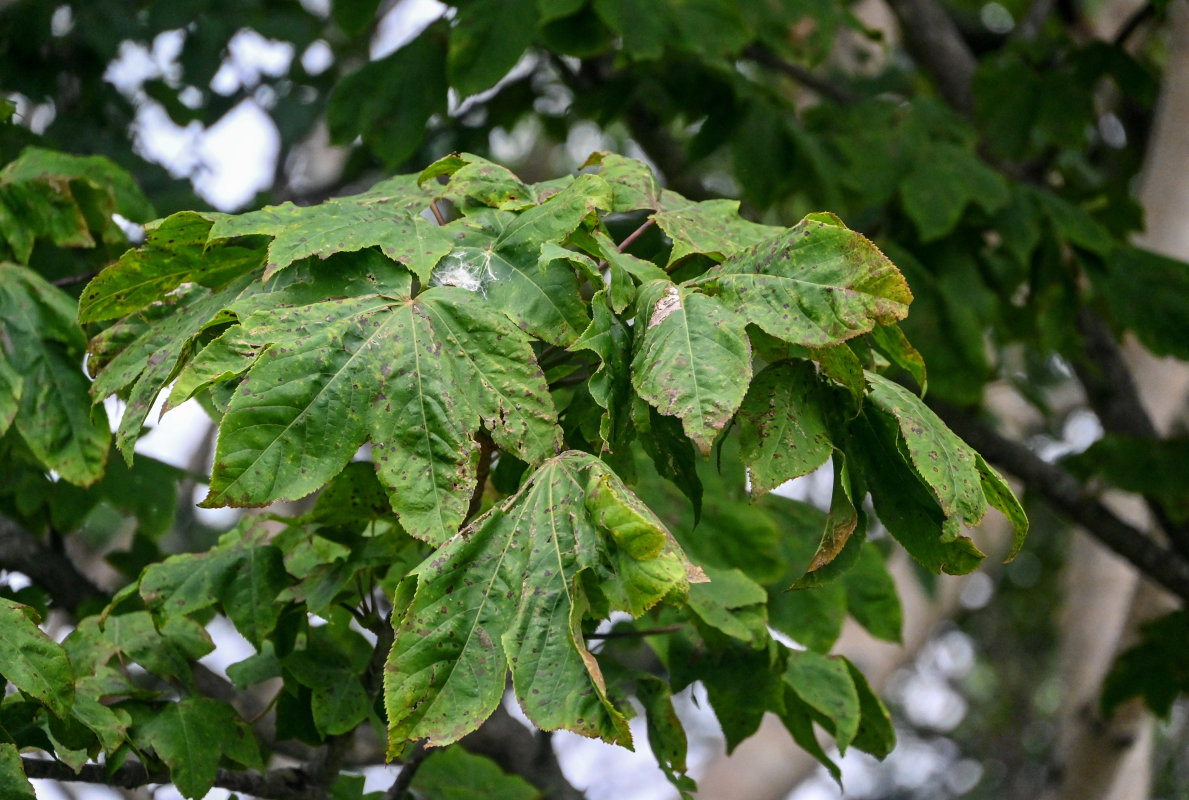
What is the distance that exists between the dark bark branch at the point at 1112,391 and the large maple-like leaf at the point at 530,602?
2.28 metres

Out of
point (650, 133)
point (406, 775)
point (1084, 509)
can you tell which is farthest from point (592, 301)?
point (1084, 509)

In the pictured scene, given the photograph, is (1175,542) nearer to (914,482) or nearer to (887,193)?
(887,193)

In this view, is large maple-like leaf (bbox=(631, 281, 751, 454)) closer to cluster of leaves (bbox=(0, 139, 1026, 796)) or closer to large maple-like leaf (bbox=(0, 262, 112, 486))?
cluster of leaves (bbox=(0, 139, 1026, 796))

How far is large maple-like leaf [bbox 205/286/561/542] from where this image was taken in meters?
0.93

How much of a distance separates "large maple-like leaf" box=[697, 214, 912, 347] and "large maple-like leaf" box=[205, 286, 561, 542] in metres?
0.20

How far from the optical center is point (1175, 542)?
2.84 metres

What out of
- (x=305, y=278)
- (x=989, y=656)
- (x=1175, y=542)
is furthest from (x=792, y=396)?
(x=989, y=656)

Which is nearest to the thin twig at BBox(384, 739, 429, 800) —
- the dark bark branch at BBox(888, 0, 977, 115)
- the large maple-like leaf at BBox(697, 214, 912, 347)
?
the large maple-like leaf at BBox(697, 214, 912, 347)

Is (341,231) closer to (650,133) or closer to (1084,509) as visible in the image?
(650,133)

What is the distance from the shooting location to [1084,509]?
2.73 meters

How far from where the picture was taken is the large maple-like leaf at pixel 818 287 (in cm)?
91

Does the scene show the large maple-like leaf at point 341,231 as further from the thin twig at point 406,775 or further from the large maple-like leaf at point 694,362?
the thin twig at point 406,775

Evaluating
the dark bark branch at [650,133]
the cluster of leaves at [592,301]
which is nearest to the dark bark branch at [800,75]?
the cluster of leaves at [592,301]

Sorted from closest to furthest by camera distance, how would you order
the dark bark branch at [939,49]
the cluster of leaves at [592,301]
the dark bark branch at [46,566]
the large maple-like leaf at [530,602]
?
the large maple-like leaf at [530,602], the cluster of leaves at [592,301], the dark bark branch at [46,566], the dark bark branch at [939,49]
